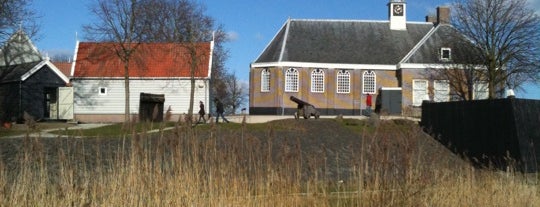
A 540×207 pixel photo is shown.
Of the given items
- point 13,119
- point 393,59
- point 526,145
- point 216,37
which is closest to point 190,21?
point 216,37

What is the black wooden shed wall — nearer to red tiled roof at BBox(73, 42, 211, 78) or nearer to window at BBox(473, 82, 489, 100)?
red tiled roof at BBox(73, 42, 211, 78)

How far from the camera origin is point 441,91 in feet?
170

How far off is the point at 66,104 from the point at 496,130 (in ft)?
103

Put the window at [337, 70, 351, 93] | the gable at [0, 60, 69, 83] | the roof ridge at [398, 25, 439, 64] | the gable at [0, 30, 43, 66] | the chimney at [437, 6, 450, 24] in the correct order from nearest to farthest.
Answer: the gable at [0, 60, 69, 83] < the gable at [0, 30, 43, 66] < the roof ridge at [398, 25, 439, 64] < the window at [337, 70, 351, 93] < the chimney at [437, 6, 450, 24]

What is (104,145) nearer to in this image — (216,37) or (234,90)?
(216,37)

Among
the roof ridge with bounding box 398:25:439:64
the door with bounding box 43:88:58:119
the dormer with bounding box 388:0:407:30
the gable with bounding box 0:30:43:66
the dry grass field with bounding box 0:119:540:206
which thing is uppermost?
the dormer with bounding box 388:0:407:30

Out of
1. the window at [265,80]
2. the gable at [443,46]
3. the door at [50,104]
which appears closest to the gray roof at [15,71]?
the door at [50,104]

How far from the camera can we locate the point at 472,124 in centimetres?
2683

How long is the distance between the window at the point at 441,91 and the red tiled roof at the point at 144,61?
18.7 metres

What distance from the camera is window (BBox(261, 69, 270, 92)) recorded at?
5601 centimetres

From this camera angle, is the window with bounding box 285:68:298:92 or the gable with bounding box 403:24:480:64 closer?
the gable with bounding box 403:24:480:64

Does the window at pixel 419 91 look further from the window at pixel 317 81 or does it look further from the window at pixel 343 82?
the window at pixel 317 81

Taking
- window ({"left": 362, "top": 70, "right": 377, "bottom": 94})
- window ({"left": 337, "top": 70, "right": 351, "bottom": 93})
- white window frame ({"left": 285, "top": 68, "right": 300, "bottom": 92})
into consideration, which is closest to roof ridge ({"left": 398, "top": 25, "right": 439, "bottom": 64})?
window ({"left": 362, "top": 70, "right": 377, "bottom": 94})

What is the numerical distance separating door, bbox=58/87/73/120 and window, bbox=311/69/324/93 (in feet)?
68.4
